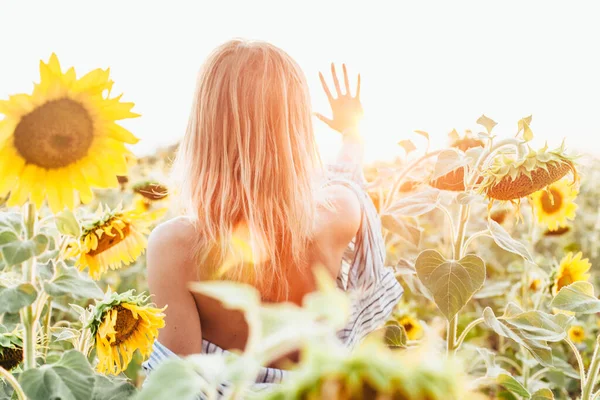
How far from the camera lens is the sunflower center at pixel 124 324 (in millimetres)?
1225

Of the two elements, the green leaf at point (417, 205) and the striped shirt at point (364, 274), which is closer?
the green leaf at point (417, 205)

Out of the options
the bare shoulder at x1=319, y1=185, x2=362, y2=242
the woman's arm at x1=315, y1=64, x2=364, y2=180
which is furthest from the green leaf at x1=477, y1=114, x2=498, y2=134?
the woman's arm at x1=315, y1=64, x2=364, y2=180

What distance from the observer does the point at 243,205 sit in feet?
4.91

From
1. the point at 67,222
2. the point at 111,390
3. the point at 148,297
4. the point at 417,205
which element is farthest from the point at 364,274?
the point at 67,222

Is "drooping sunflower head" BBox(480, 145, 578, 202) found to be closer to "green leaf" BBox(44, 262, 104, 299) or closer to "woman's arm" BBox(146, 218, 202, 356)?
"woman's arm" BBox(146, 218, 202, 356)

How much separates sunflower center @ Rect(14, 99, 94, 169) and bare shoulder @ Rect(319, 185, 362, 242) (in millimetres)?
800

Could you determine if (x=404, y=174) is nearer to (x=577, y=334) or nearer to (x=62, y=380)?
(x=62, y=380)

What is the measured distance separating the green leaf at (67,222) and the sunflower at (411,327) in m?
1.68

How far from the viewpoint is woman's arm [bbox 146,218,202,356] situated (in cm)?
144

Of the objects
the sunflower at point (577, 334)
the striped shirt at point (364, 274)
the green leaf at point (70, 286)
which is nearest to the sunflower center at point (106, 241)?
the green leaf at point (70, 286)

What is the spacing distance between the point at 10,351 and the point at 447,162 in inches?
43.3

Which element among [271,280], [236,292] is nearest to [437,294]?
[271,280]

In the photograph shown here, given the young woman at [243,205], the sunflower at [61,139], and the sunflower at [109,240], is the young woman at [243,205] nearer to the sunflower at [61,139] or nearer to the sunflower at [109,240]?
the sunflower at [109,240]

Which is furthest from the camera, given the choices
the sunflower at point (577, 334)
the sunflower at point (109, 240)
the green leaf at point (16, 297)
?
the sunflower at point (577, 334)
